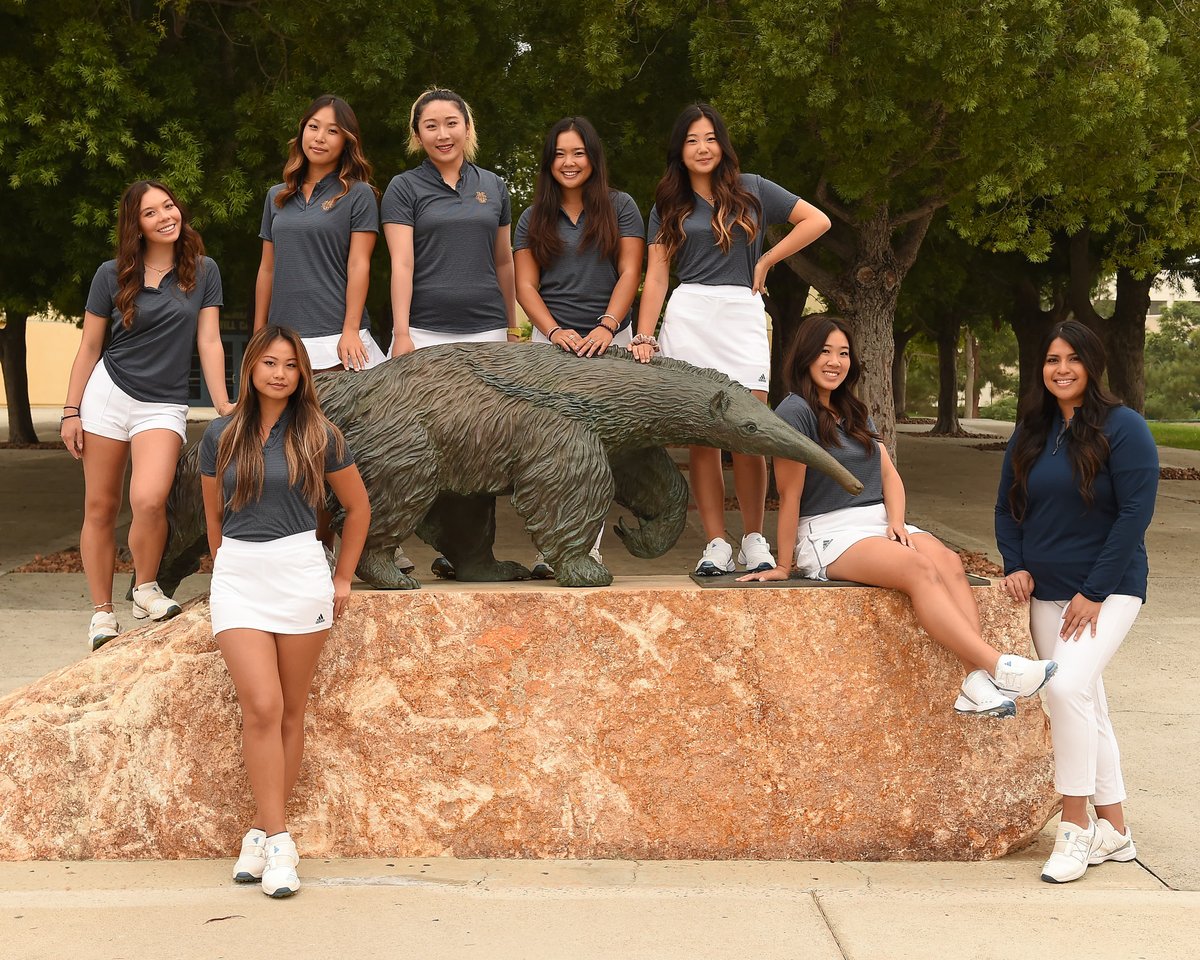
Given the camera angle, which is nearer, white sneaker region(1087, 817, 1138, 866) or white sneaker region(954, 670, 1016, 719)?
Answer: white sneaker region(954, 670, 1016, 719)

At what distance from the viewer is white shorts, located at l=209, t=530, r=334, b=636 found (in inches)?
139

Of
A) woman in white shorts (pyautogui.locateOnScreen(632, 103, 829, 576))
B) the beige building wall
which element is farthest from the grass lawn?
the beige building wall

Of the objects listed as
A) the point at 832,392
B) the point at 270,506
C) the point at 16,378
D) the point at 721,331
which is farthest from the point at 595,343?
the point at 16,378

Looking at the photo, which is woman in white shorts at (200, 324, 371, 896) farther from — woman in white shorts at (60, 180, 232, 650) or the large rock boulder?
woman in white shorts at (60, 180, 232, 650)

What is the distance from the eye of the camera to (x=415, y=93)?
9.39 meters

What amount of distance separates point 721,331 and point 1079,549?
1.54 meters

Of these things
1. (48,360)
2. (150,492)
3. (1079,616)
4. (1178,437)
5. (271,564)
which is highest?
(150,492)

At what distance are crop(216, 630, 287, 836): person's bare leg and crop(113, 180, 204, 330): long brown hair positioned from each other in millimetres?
1505

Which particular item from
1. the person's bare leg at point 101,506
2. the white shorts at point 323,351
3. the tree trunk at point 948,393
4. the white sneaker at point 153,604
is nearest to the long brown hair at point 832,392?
the white shorts at point 323,351

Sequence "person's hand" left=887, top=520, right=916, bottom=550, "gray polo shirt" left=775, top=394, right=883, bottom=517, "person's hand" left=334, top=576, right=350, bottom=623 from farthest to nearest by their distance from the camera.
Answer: "gray polo shirt" left=775, top=394, right=883, bottom=517, "person's hand" left=887, top=520, right=916, bottom=550, "person's hand" left=334, top=576, right=350, bottom=623

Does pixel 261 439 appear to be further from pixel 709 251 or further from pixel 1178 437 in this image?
pixel 1178 437

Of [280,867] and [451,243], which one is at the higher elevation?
[451,243]

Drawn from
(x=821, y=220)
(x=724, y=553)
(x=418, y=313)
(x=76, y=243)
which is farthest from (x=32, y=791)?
(x=76, y=243)

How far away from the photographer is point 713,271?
4590 mm
